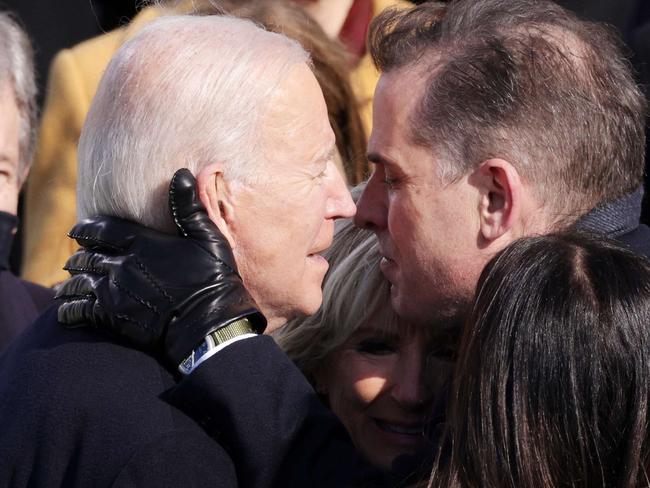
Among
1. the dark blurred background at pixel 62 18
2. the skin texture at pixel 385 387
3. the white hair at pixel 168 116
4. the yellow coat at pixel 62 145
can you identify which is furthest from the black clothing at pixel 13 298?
the dark blurred background at pixel 62 18

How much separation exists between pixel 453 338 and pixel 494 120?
0.53 m

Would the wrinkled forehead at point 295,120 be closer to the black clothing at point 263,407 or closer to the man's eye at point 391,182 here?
the man's eye at point 391,182

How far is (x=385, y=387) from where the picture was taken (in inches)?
116

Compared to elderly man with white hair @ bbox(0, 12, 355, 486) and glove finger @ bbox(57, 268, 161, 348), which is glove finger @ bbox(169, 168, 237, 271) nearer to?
elderly man with white hair @ bbox(0, 12, 355, 486)

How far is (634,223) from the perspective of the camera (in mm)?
2641

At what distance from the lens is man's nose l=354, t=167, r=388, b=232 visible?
283 cm

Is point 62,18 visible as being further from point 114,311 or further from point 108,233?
point 114,311

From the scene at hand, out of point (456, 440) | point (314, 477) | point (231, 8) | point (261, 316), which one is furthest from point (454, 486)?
point (231, 8)

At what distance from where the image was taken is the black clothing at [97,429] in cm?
213

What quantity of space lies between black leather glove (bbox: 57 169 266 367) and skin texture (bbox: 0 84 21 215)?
4.35 feet

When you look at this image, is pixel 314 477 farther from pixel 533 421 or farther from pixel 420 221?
pixel 420 221

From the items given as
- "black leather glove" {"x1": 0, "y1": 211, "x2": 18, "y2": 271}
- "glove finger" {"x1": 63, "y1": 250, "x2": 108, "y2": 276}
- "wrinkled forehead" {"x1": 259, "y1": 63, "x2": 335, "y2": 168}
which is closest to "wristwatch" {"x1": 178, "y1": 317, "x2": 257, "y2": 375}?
"glove finger" {"x1": 63, "y1": 250, "x2": 108, "y2": 276}

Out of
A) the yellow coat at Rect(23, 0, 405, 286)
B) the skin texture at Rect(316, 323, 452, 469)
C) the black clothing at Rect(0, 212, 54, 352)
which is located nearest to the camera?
the skin texture at Rect(316, 323, 452, 469)

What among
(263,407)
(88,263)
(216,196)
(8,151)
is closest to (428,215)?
(216,196)
